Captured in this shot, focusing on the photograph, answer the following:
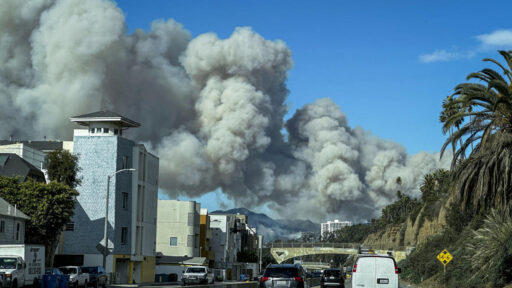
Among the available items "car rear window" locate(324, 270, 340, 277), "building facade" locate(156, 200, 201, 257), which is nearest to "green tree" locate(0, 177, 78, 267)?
"car rear window" locate(324, 270, 340, 277)

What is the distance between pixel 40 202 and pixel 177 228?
162 ft

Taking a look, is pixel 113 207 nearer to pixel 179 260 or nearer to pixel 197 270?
pixel 197 270

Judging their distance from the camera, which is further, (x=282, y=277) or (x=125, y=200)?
(x=125, y=200)

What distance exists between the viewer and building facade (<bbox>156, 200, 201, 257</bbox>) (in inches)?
4158

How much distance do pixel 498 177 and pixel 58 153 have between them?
146 ft

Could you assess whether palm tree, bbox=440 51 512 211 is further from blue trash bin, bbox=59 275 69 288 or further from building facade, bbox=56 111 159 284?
building facade, bbox=56 111 159 284

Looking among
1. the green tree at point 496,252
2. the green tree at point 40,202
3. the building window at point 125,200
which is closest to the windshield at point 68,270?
the green tree at point 40,202

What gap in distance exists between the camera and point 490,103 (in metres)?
36.8

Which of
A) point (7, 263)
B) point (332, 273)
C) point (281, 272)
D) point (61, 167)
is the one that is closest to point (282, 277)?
point (281, 272)

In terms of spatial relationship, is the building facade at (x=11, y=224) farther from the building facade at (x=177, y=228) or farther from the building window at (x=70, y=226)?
the building facade at (x=177, y=228)

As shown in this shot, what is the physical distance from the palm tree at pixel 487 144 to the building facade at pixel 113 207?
4111 cm

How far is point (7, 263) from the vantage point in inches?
1348

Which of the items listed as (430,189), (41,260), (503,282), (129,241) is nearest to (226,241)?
(430,189)

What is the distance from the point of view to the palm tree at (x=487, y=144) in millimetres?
35344
